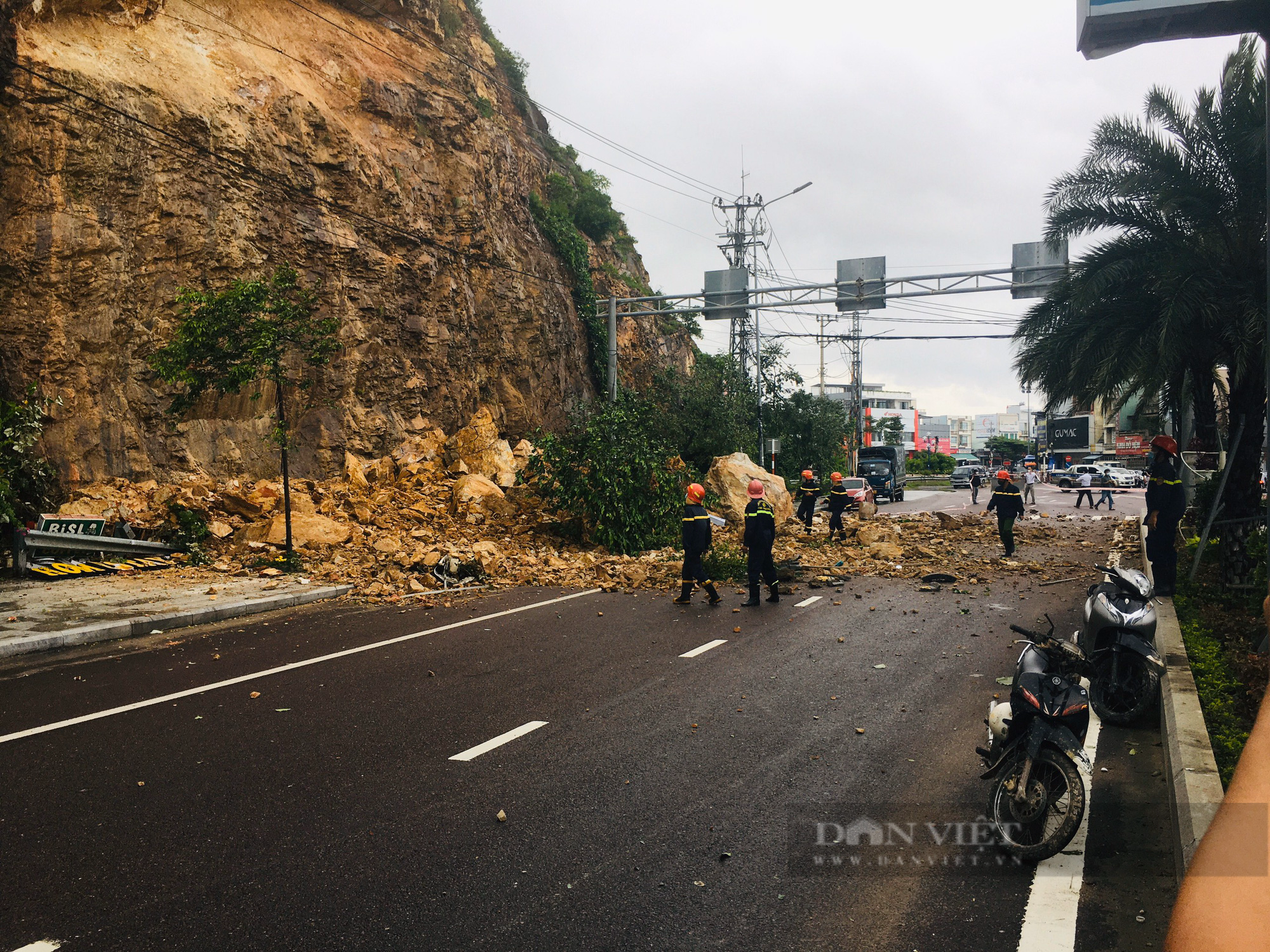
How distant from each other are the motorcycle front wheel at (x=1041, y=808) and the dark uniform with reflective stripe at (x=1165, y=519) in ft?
27.0

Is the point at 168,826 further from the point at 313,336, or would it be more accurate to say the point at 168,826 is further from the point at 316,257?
the point at 316,257

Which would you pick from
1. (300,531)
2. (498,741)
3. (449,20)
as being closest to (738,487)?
(300,531)

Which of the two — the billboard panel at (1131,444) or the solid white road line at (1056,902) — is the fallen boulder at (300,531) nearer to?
the solid white road line at (1056,902)

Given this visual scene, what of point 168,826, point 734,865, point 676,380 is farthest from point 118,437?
point 676,380

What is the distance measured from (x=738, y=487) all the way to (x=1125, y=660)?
66.1ft

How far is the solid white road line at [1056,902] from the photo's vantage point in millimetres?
3633

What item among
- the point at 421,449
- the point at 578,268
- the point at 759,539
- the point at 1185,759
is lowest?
the point at 1185,759

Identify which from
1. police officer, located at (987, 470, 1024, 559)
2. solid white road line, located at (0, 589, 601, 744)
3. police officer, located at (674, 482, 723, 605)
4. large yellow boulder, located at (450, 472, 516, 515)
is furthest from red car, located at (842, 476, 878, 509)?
solid white road line, located at (0, 589, 601, 744)

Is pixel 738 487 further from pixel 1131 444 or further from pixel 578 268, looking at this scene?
pixel 1131 444

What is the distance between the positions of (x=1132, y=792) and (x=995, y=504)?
13.4 meters

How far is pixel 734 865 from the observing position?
169 inches

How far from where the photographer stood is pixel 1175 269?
459 inches

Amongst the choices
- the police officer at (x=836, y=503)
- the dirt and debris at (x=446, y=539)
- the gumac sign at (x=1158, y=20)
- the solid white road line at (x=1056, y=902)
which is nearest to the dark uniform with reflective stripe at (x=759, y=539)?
the dirt and debris at (x=446, y=539)

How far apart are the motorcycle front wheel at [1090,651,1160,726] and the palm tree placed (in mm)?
6224
